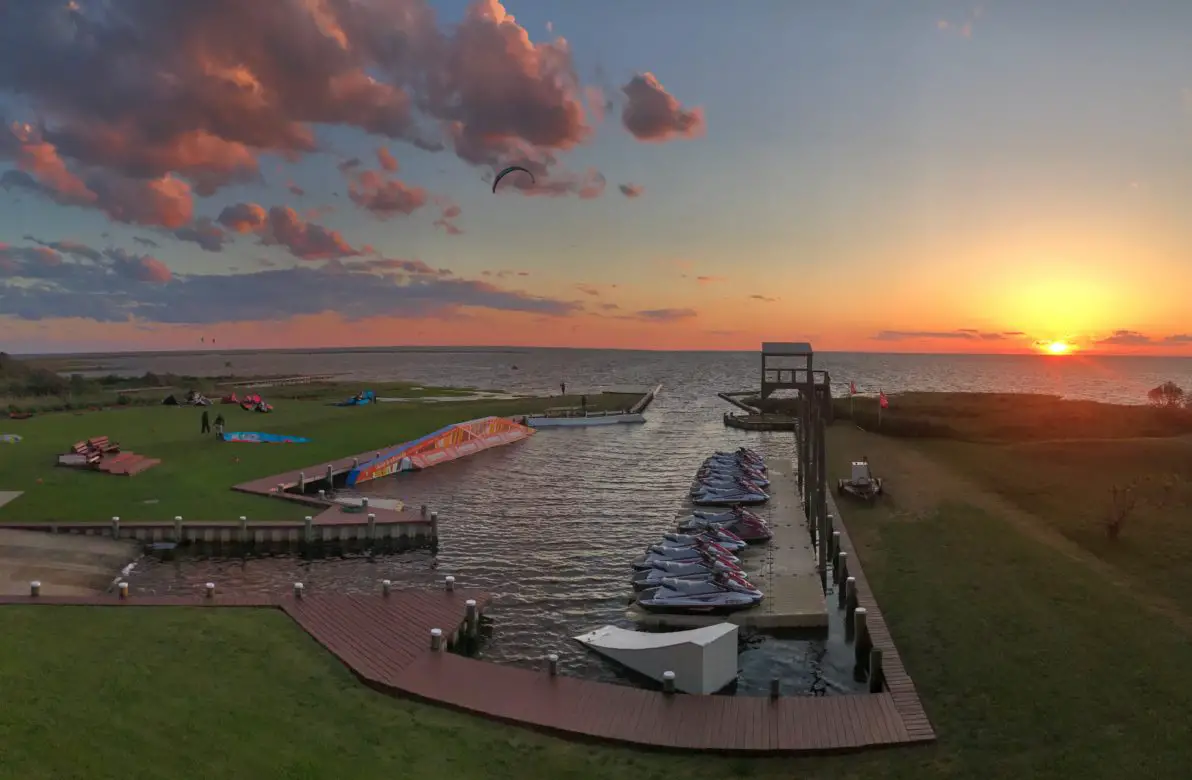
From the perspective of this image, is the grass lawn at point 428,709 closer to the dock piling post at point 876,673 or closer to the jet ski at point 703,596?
the dock piling post at point 876,673

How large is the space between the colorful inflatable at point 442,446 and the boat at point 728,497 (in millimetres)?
19493

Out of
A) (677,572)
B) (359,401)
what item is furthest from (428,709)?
(359,401)

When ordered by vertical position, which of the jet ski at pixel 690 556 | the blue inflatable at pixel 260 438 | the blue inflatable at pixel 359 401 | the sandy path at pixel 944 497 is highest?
the blue inflatable at pixel 359 401

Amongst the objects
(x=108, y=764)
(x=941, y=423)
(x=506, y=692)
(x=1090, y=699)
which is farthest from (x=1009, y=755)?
(x=941, y=423)

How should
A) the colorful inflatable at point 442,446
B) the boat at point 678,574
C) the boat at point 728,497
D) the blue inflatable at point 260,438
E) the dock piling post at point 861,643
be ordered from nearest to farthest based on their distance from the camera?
1. the dock piling post at point 861,643
2. the boat at point 678,574
3. the boat at point 728,497
4. the colorful inflatable at point 442,446
5. the blue inflatable at point 260,438

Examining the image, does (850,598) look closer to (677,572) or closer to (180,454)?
(677,572)

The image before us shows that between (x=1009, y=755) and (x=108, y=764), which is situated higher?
(x=108, y=764)

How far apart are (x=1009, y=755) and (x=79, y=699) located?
18113 millimetres

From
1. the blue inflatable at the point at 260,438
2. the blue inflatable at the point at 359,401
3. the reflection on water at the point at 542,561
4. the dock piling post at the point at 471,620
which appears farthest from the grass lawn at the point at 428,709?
the blue inflatable at the point at 359,401

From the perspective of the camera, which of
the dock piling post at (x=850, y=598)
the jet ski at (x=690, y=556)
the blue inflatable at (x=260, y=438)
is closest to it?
the dock piling post at (x=850, y=598)

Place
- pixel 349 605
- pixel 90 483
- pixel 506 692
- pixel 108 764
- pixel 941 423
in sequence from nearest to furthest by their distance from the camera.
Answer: pixel 108 764, pixel 506 692, pixel 349 605, pixel 90 483, pixel 941 423

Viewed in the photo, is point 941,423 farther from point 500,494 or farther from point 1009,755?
point 1009,755

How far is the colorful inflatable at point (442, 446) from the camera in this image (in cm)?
4597

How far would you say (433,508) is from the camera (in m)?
38.7
